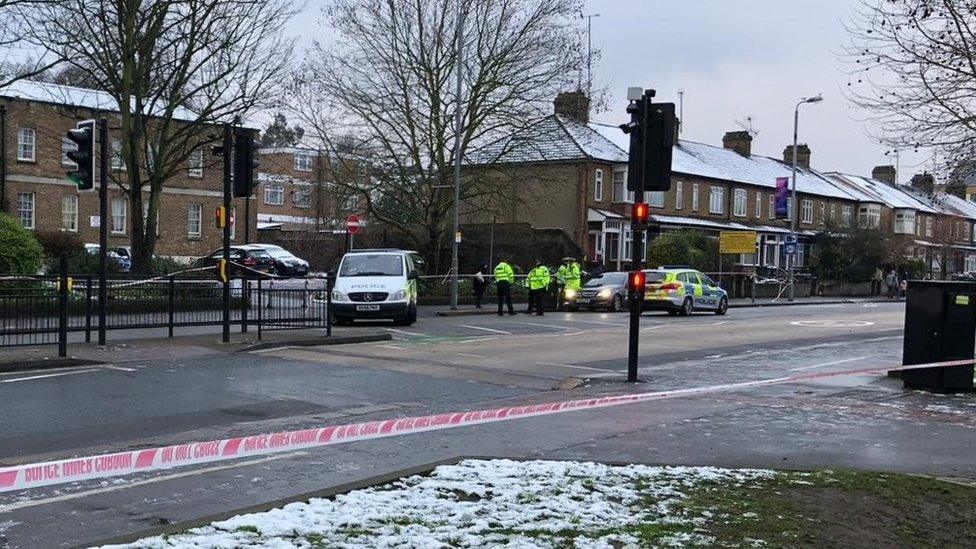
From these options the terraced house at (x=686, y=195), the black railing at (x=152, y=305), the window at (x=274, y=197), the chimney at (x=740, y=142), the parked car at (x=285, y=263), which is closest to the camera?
the black railing at (x=152, y=305)

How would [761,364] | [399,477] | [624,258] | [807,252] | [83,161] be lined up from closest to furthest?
[399,477] < [83,161] < [761,364] < [624,258] < [807,252]

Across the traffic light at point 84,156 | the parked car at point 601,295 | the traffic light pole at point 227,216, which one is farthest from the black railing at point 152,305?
the parked car at point 601,295

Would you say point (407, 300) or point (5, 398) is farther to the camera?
point (407, 300)

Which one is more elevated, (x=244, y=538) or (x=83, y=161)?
(x=83, y=161)

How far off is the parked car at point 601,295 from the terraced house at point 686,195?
479 centimetres

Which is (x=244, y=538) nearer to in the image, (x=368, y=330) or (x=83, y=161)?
(x=83, y=161)

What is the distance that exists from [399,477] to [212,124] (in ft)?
77.8

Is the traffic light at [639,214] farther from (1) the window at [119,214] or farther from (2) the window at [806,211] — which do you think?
(2) the window at [806,211]

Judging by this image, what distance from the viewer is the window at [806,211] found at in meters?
63.0

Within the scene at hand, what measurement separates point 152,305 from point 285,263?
2298 cm

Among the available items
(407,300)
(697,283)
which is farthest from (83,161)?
(697,283)

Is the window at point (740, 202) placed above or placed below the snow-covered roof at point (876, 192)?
below

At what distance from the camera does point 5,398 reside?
10375 millimetres

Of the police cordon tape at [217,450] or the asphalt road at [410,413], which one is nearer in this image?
the police cordon tape at [217,450]
